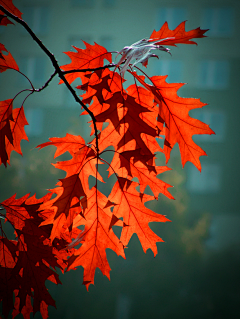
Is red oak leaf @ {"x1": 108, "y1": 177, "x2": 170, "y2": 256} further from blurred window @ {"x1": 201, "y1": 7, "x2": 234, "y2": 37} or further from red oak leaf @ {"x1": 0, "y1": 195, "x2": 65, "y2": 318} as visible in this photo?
blurred window @ {"x1": 201, "y1": 7, "x2": 234, "y2": 37}

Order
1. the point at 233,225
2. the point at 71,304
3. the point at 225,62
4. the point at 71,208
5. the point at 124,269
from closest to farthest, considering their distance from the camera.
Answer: the point at 71,208, the point at 71,304, the point at 124,269, the point at 233,225, the point at 225,62

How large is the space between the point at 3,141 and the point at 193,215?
13.4 meters

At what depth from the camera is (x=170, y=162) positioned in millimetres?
12070

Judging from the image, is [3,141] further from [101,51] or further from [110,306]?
[110,306]

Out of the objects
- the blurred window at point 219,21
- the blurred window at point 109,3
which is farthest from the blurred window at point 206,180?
the blurred window at point 109,3

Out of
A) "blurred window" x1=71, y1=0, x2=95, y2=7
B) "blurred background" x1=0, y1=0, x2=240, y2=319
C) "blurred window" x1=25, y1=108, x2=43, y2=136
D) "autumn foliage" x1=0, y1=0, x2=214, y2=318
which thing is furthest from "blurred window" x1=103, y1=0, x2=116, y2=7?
"autumn foliage" x1=0, y1=0, x2=214, y2=318

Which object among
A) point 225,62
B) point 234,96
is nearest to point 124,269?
point 234,96

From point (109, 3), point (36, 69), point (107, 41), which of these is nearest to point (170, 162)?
point (107, 41)

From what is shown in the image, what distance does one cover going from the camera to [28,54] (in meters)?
14.9

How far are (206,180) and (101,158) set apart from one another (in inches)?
554

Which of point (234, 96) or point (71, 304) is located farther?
point (234, 96)

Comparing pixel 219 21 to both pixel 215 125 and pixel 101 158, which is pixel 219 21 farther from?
pixel 101 158

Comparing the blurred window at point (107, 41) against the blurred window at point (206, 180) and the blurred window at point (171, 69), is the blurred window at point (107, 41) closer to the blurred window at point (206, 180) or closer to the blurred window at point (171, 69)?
the blurred window at point (171, 69)

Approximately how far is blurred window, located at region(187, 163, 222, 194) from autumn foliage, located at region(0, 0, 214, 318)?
13354 mm
